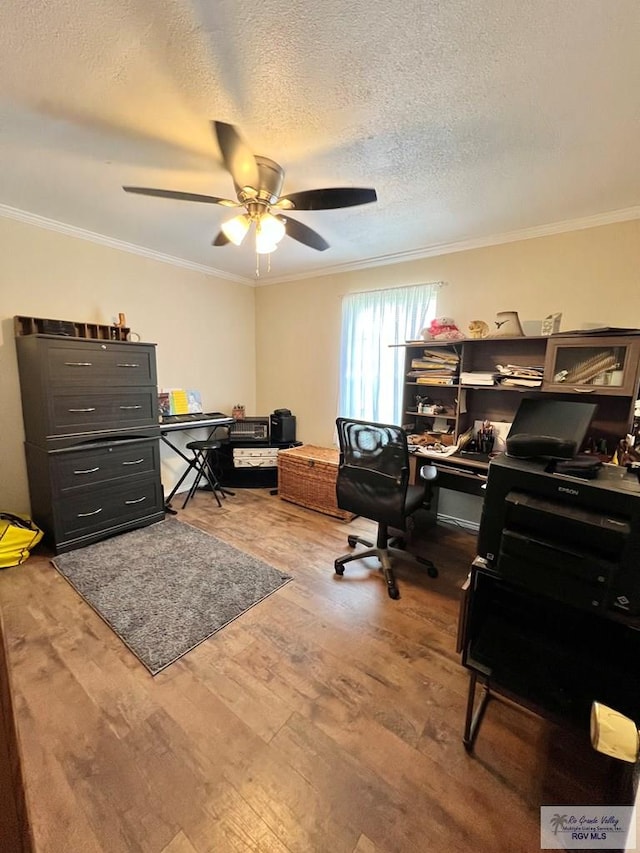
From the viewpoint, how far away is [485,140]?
1.67 metres

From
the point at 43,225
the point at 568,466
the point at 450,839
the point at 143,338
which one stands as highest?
the point at 43,225

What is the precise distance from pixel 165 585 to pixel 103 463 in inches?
45.4

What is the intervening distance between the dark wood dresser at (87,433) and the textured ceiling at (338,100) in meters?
1.09

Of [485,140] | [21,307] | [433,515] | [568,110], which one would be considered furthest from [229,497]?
[568,110]

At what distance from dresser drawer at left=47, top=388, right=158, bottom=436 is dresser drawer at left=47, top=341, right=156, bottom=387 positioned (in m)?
0.09

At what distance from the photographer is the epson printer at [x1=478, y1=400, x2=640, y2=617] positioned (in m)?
1.01

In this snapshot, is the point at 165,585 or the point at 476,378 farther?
the point at 476,378

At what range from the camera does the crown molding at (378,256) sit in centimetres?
241

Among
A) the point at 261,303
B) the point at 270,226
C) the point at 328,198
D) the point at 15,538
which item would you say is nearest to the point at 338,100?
the point at 328,198

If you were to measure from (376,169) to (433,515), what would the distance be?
2.78 metres

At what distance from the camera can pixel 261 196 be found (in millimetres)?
1770

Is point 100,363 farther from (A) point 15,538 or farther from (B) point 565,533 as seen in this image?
(B) point 565,533

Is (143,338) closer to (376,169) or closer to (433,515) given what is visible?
(376,169)

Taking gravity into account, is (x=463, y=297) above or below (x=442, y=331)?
above
